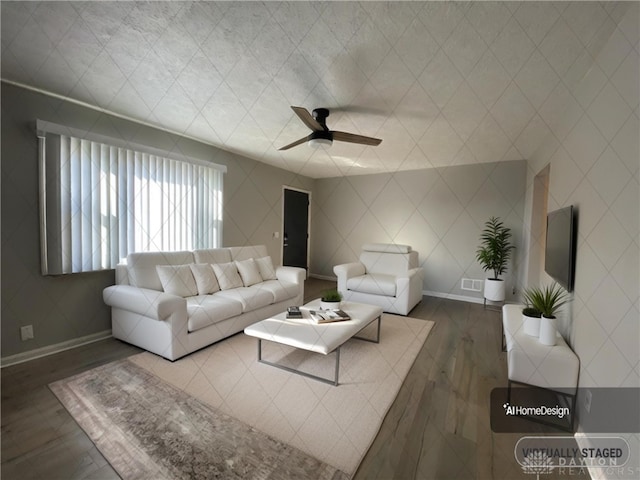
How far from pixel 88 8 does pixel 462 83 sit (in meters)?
2.36

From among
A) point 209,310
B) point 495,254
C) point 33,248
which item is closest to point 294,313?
point 209,310

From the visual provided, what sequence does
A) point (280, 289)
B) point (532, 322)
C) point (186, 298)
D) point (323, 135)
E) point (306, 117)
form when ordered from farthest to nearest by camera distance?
point (280, 289), point (186, 298), point (323, 135), point (306, 117), point (532, 322)

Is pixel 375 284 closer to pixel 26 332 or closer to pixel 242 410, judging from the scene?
pixel 242 410

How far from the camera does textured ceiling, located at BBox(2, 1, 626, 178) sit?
1430mm

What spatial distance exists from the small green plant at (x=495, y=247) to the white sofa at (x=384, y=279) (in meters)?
1.00

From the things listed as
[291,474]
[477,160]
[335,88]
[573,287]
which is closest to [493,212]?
[477,160]

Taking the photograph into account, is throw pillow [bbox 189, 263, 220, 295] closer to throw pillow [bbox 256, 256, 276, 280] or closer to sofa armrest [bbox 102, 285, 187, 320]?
sofa armrest [bbox 102, 285, 187, 320]

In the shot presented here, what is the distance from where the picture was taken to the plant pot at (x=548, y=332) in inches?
71.9

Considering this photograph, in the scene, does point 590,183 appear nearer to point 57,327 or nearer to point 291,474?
point 291,474

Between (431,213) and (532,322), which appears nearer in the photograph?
(532,322)

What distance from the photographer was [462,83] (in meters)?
2.04

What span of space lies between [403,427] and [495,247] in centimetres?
334

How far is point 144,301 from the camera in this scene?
2320mm

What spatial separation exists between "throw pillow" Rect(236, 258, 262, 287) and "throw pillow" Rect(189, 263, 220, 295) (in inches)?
14.5
